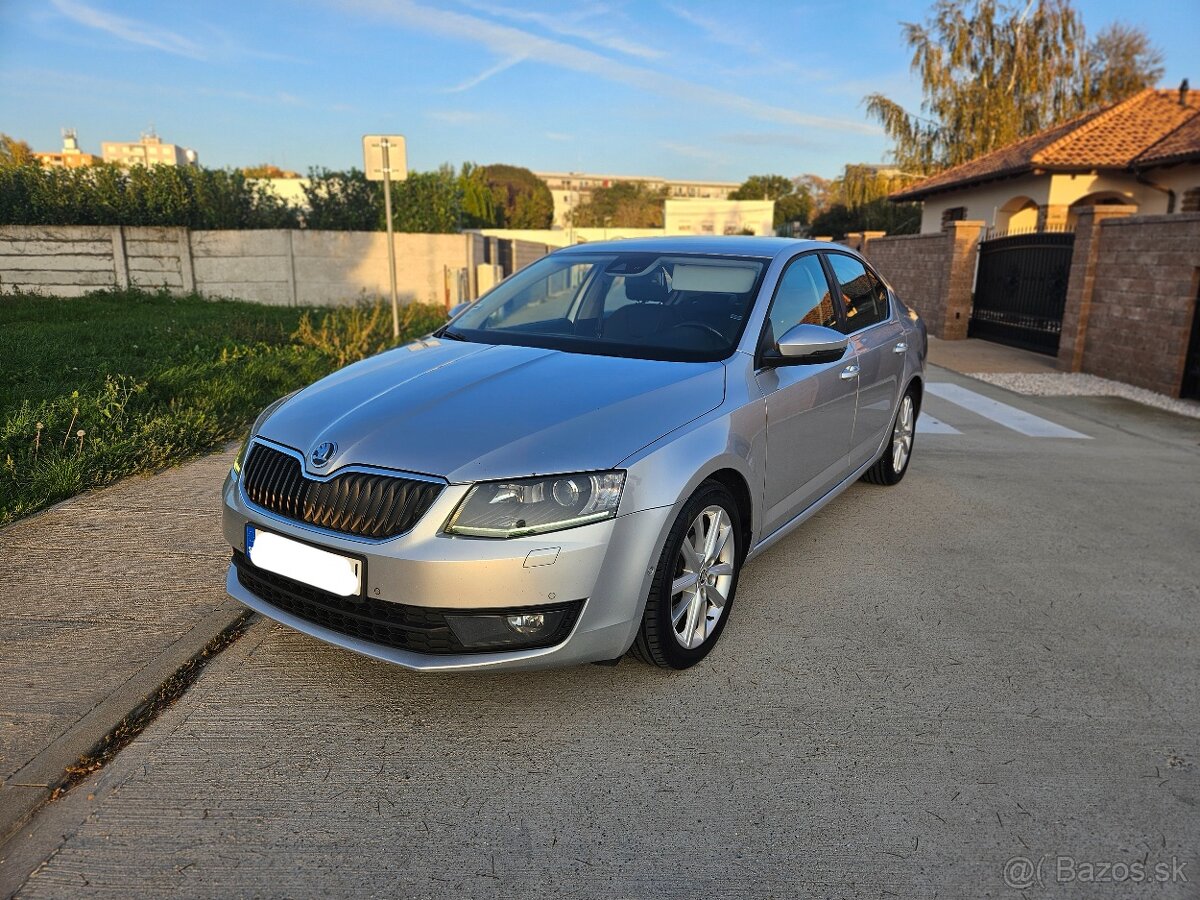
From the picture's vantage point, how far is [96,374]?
7250 mm

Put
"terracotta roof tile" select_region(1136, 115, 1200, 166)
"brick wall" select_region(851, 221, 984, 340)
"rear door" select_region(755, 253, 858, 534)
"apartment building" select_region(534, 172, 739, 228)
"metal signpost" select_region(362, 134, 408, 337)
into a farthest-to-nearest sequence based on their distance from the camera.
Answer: "apartment building" select_region(534, 172, 739, 228) < "terracotta roof tile" select_region(1136, 115, 1200, 166) < "brick wall" select_region(851, 221, 984, 340) < "metal signpost" select_region(362, 134, 408, 337) < "rear door" select_region(755, 253, 858, 534)

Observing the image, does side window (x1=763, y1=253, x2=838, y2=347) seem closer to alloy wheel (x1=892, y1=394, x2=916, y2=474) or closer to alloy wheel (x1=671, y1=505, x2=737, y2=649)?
alloy wheel (x1=671, y1=505, x2=737, y2=649)

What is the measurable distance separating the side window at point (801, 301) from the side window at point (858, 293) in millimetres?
211

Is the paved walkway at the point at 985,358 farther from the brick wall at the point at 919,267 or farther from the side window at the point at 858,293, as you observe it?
the side window at the point at 858,293

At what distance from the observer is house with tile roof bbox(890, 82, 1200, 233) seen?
19141 mm

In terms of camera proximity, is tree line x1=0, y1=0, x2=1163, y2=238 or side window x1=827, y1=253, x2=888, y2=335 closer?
side window x1=827, y1=253, x2=888, y2=335

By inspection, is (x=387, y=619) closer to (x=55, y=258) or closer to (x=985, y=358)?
(x=985, y=358)

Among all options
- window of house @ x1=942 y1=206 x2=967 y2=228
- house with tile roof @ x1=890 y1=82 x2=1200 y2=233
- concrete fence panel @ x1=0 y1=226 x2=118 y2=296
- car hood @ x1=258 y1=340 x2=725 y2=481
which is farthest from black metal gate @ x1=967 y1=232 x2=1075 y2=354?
concrete fence panel @ x1=0 y1=226 x2=118 y2=296

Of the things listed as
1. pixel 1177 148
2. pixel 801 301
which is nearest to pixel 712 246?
pixel 801 301

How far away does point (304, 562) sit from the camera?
280cm

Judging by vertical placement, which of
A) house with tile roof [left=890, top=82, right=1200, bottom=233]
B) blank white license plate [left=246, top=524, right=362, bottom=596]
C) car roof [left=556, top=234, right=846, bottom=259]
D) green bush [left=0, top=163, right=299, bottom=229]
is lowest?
blank white license plate [left=246, top=524, right=362, bottom=596]

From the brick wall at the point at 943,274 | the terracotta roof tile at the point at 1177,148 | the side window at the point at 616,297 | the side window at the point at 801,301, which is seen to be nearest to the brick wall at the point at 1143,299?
the brick wall at the point at 943,274

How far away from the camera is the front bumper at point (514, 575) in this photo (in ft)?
8.48

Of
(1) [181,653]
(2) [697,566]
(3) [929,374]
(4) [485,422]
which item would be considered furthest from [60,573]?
(3) [929,374]
